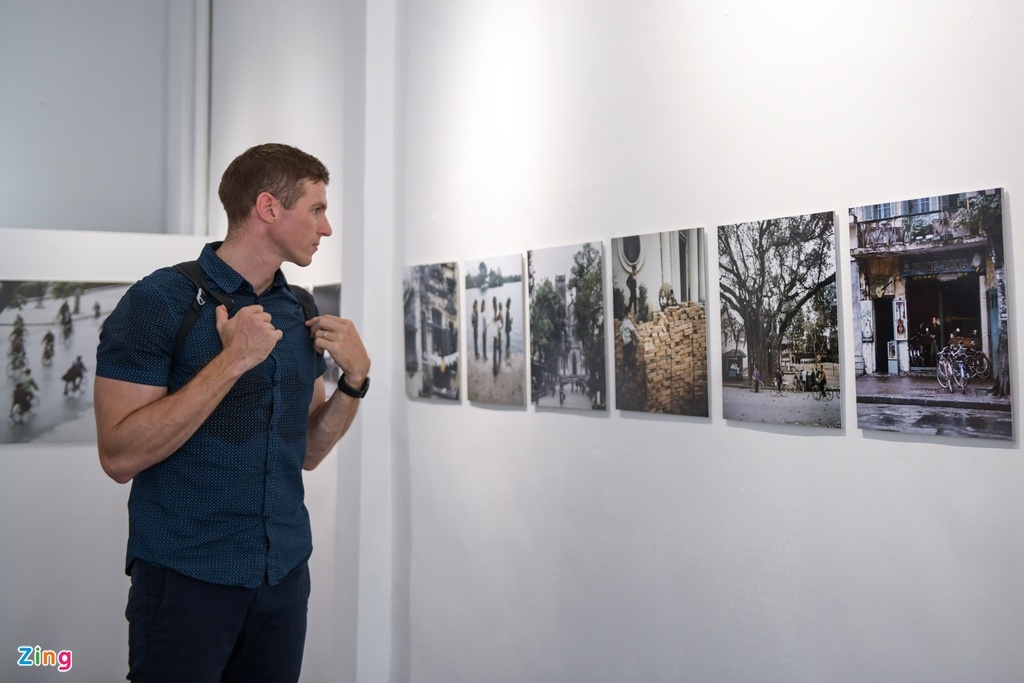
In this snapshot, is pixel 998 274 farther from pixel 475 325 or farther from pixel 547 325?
pixel 475 325

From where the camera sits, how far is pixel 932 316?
6.87ft

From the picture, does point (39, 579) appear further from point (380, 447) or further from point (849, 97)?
point (849, 97)

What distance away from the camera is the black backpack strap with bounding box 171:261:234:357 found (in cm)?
219

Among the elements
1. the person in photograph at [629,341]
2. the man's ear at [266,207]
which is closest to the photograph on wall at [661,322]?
the person in photograph at [629,341]

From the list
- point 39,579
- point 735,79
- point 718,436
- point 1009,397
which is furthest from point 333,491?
point 1009,397

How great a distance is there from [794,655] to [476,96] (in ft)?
8.46

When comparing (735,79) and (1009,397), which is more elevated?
(735,79)

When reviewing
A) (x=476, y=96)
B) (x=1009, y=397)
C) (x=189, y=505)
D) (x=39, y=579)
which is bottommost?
(x=39, y=579)

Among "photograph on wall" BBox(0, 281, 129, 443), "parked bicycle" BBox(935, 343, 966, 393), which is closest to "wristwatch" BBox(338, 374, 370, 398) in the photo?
"parked bicycle" BBox(935, 343, 966, 393)

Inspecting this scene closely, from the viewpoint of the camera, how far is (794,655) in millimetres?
2398

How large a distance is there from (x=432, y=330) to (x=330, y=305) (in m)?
0.97

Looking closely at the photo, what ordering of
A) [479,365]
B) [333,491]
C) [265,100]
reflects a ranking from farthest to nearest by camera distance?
[265,100] → [333,491] → [479,365]

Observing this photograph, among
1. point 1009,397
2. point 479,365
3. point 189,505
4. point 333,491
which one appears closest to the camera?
point 1009,397

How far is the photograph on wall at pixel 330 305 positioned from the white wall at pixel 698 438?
0.72 metres
